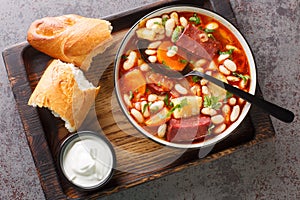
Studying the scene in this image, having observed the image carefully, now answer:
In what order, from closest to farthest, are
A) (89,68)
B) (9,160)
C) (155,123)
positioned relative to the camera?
(155,123), (89,68), (9,160)

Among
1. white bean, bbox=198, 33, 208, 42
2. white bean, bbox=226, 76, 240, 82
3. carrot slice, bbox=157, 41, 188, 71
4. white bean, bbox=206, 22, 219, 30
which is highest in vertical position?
white bean, bbox=206, 22, 219, 30

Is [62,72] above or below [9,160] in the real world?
above

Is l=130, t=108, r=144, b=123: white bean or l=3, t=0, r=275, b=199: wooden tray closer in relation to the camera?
l=130, t=108, r=144, b=123: white bean

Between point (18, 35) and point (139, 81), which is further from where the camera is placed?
point (18, 35)

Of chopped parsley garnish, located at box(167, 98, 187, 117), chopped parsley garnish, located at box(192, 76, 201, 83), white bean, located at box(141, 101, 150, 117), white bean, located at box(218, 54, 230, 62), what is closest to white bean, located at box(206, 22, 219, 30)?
white bean, located at box(218, 54, 230, 62)

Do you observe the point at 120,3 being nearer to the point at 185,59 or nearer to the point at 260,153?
the point at 185,59

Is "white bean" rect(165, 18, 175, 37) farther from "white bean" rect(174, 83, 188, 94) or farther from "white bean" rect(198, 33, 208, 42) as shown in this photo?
"white bean" rect(174, 83, 188, 94)

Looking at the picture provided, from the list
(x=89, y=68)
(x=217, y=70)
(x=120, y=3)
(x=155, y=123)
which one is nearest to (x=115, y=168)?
(x=155, y=123)

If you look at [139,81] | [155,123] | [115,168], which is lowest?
[115,168]
